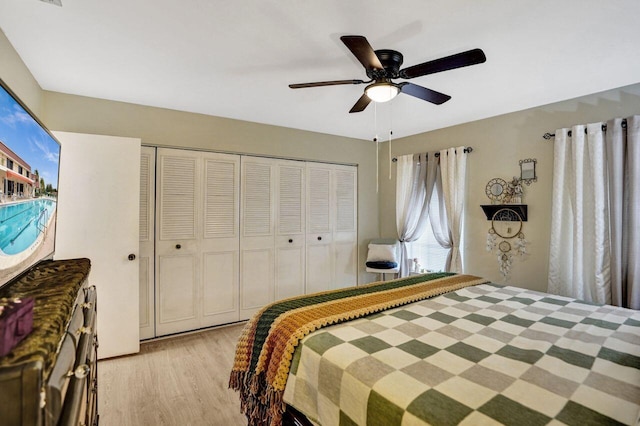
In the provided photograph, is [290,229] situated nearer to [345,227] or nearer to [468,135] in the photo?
[345,227]

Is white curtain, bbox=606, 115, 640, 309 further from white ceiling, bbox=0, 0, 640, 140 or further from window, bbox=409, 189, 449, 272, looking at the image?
window, bbox=409, 189, 449, 272

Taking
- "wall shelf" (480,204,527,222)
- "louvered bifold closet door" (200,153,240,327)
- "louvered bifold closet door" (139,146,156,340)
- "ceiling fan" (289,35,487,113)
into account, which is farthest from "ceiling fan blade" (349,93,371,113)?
"louvered bifold closet door" (139,146,156,340)

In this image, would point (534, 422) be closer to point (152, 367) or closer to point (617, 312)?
point (617, 312)

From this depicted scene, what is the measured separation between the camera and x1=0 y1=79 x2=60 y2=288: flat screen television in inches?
38.0

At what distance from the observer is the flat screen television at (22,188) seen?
97 cm

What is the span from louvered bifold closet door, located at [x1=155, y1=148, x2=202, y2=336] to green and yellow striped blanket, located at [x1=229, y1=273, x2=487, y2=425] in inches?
70.6

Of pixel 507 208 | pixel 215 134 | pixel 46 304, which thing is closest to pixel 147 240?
pixel 215 134

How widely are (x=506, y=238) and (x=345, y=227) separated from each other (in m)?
2.12

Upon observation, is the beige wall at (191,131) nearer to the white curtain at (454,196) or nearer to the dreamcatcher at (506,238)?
the white curtain at (454,196)

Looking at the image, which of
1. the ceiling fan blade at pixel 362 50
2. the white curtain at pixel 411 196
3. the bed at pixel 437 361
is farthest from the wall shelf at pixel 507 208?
the ceiling fan blade at pixel 362 50

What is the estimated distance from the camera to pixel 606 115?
2.79m

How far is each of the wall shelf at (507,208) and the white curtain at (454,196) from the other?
0.31 m

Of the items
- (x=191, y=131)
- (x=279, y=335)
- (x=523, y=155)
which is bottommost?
(x=279, y=335)

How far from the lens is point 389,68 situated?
208 cm
